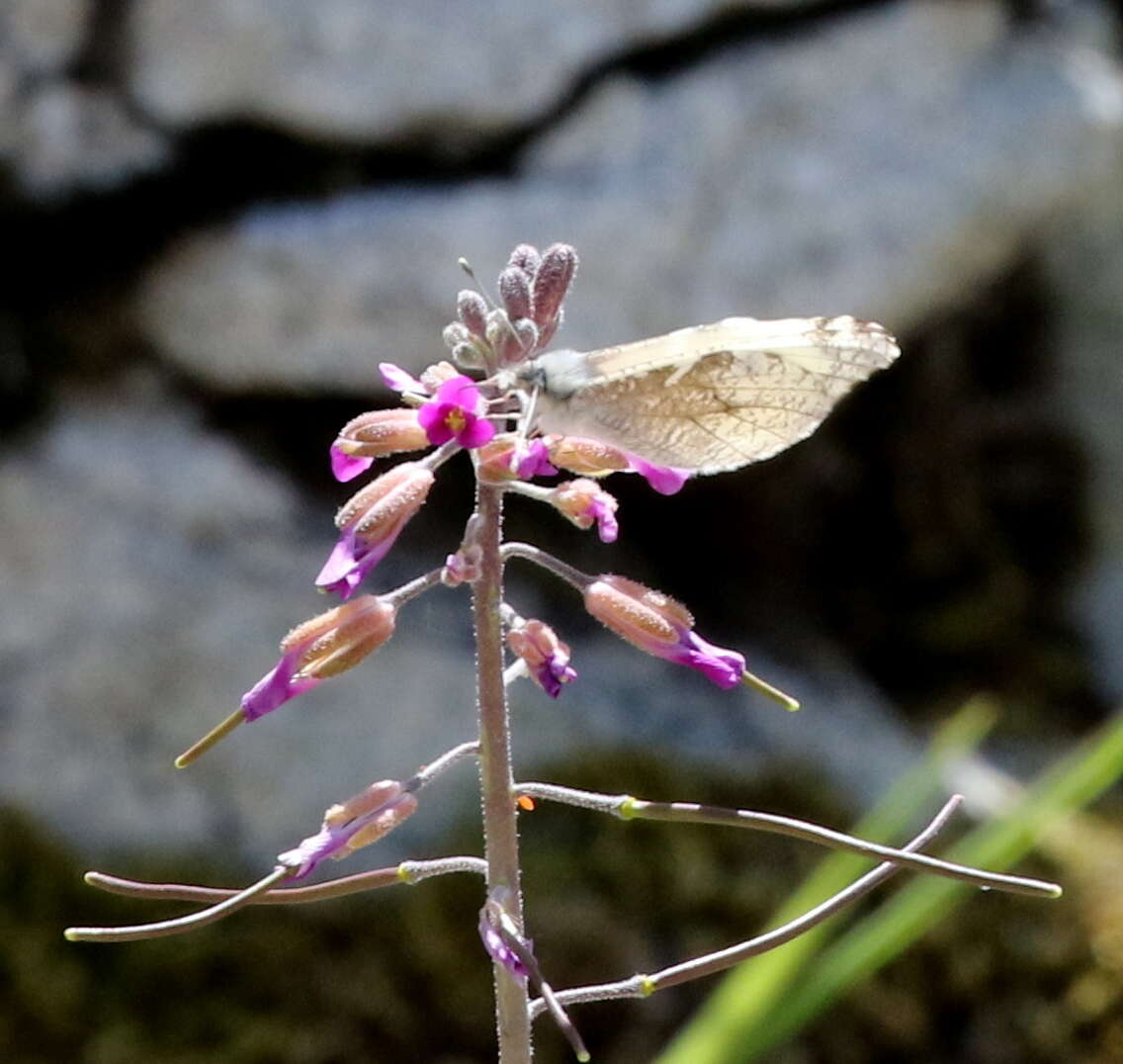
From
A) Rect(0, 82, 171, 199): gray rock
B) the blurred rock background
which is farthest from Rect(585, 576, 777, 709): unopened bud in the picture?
Rect(0, 82, 171, 199): gray rock

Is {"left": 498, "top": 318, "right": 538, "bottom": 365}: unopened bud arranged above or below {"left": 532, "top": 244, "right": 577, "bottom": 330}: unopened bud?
below

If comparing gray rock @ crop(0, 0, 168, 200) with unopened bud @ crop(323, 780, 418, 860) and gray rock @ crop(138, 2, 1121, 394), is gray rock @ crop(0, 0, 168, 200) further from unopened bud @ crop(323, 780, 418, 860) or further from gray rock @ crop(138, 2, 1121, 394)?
unopened bud @ crop(323, 780, 418, 860)

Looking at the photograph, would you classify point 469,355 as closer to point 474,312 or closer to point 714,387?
point 474,312

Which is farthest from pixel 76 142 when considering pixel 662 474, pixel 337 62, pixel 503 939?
pixel 503 939

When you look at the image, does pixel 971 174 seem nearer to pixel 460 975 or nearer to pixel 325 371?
pixel 325 371

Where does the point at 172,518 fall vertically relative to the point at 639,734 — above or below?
above

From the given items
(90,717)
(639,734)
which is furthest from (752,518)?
(90,717)
